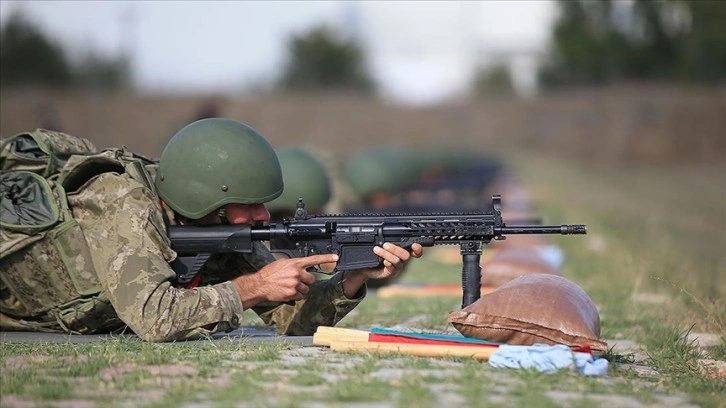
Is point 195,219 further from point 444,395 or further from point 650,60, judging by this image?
point 650,60

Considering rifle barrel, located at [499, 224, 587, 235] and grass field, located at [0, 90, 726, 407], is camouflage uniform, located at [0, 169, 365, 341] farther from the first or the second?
rifle barrel, located at [499, 224, 587, 235]

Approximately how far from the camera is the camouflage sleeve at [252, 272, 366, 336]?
6965mm

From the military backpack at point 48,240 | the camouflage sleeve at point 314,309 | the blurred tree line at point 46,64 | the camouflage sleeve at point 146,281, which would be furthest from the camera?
the blurred tree line at point 46,64

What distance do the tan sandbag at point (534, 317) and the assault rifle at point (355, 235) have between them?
27 cm

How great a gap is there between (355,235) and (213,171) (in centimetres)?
91

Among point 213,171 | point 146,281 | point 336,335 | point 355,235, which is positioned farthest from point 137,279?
point 355,235

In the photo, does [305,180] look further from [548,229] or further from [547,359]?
[547,359]

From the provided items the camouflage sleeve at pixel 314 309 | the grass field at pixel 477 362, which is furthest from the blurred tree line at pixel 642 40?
the camouflage sleeve at pixel 314 309

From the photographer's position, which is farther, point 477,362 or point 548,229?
point 548,229

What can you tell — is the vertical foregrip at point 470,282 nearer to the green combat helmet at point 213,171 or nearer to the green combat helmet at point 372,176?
the green combat helmet at point 213,171

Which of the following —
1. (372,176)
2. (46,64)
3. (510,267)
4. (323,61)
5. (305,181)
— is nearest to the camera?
(510,267)

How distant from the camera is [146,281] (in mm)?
6156

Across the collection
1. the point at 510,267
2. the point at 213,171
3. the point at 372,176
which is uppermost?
the point at 213,171

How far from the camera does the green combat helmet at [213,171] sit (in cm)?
671
